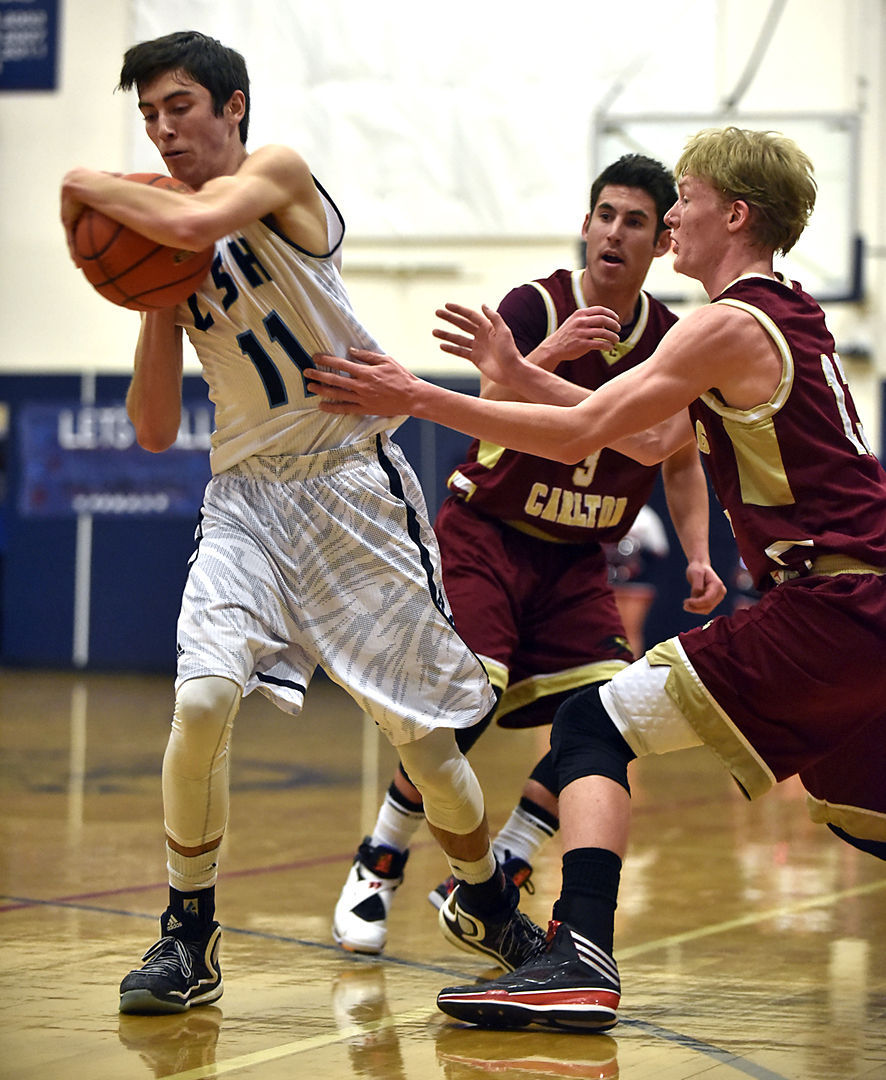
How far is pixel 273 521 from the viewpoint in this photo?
10.4ft

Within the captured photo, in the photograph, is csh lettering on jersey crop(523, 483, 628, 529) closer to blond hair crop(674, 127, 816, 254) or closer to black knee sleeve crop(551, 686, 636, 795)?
black knee sleeve crop(551, 686, 636, 795)

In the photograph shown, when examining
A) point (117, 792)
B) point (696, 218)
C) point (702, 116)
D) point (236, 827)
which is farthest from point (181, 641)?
point (702, 116)

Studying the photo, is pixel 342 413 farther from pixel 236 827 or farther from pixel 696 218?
pixel 236 827

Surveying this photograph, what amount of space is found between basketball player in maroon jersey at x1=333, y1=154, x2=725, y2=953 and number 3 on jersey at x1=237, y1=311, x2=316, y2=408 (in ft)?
2.97

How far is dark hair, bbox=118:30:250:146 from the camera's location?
306 centimetres

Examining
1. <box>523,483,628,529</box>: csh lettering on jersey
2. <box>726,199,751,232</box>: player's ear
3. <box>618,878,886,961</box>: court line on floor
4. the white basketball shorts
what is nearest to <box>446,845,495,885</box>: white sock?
the white basketball shorts

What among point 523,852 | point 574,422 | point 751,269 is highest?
point 751,269

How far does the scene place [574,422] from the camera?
3.01m

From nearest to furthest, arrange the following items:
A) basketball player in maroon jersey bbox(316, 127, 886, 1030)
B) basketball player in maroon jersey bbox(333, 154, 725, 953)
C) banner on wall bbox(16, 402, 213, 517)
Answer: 1. basketball player in maroon jersey bbox(316, 127, 886, 1030)
2. basketball player in maroon jersey bbox(333, 154, 725, 953)
3. banner on wall bbox(16, 402, 213, 517)

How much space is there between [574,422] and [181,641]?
2.88 feet

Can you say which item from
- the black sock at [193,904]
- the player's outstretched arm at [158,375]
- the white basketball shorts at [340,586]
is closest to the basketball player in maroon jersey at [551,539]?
the white basketball shorts at [340,586]

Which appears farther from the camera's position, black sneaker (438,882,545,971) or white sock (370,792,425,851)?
white sock (370,792,425,851)

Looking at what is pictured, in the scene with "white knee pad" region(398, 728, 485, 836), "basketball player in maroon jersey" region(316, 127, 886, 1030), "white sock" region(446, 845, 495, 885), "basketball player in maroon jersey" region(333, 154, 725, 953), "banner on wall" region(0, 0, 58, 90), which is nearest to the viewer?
"basketball player in maroon jersey" region(316, 127, 886, 1030)

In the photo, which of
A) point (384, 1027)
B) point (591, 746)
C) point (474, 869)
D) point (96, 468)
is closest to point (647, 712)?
point (591, 746)
